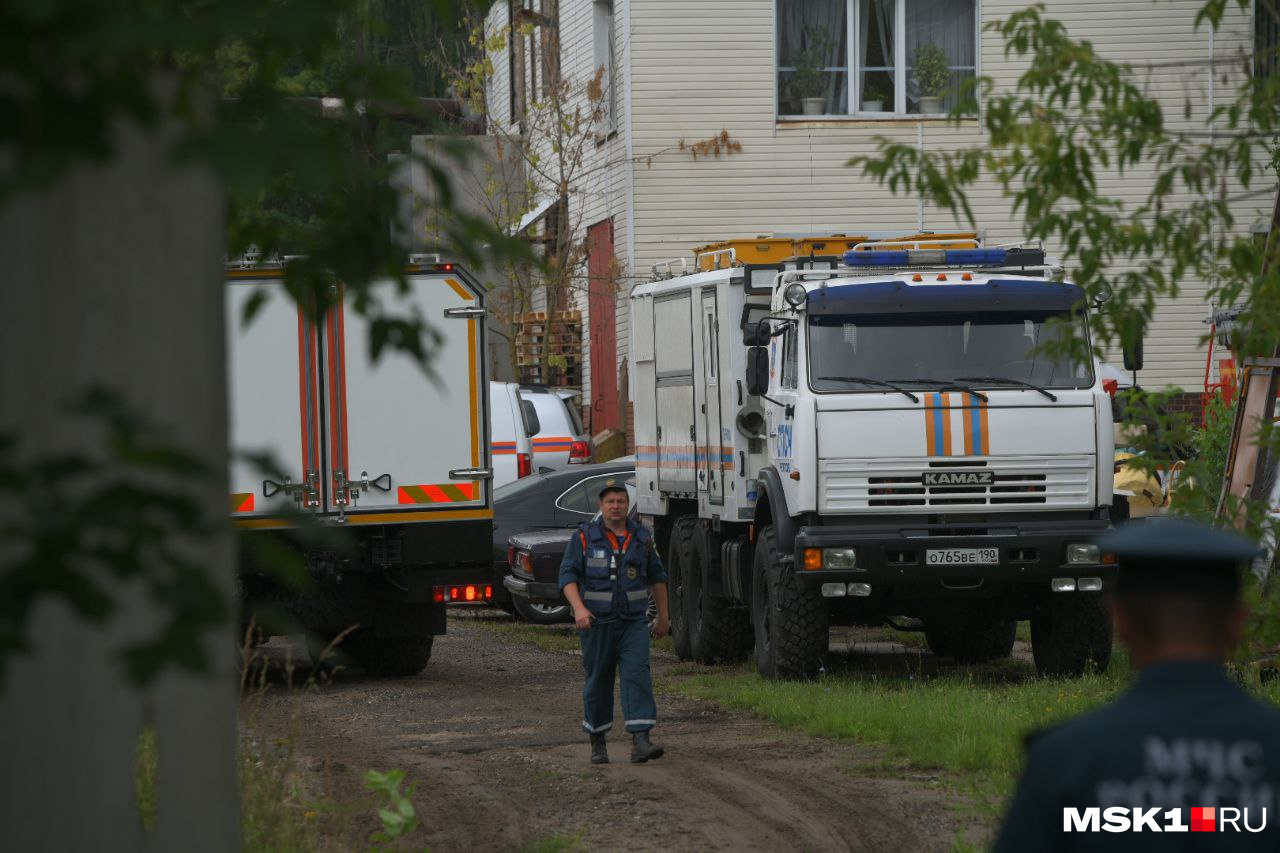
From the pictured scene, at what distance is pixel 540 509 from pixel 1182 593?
16.6 metres

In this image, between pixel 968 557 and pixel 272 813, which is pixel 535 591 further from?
pixel 272 813

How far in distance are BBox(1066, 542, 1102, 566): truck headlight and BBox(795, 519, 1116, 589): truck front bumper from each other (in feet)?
0.07

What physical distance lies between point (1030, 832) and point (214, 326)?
1496mm

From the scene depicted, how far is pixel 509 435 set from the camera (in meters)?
24.2

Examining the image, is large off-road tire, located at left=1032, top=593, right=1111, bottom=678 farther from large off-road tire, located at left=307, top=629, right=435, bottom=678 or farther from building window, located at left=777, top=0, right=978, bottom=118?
building window, located at left=777, top=0, right=978, bottom=118

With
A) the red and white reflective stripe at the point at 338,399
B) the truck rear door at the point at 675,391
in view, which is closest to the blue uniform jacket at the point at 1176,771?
the red and white reflective stripe at the point at 338,399

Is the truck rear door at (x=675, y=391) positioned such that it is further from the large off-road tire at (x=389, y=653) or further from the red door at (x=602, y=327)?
the red door at (x=602, y=327)

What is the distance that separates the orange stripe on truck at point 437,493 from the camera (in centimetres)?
1477

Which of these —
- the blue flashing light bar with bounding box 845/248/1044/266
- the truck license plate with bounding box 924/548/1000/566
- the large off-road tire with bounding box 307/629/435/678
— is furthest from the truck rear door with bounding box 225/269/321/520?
the truck license plate with bounding box 924/548/1000/566

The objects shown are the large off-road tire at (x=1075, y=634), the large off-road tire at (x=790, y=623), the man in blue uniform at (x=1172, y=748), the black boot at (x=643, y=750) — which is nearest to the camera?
the man in blue uniform at (x=1172, y=748)

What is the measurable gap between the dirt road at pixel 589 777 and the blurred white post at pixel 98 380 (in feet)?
16.3

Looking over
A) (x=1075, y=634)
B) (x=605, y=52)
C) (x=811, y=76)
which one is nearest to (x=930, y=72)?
(x=811, y=76)

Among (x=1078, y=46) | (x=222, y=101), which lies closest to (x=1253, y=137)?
(x=1078, y=46)

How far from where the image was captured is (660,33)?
2748 centimetres
